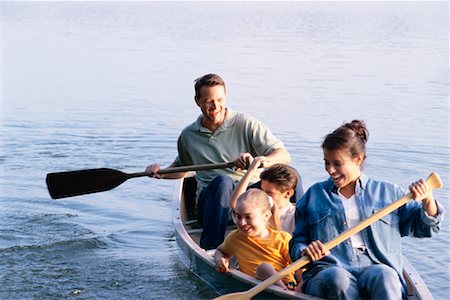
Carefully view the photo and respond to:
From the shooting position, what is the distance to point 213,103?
21.8 ft

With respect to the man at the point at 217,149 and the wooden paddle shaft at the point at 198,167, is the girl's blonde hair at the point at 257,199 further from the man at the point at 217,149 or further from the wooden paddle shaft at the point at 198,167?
the wooden paddle shaft at the point at 198,167

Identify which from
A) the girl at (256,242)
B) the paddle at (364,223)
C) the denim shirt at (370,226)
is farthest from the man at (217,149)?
the paddle at (364,223)

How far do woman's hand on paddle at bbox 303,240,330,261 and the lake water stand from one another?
5.91 ft

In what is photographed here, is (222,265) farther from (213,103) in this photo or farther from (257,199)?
(213,103)

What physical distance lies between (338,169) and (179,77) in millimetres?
12346

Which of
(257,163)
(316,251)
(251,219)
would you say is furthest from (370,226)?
(257,163)

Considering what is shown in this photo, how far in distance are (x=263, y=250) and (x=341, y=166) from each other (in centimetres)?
86

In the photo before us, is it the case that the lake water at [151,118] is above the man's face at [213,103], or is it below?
below

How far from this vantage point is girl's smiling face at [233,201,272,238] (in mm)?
5340

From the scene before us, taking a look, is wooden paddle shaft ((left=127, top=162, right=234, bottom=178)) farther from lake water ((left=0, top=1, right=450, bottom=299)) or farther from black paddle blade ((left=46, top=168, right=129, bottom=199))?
lake water ((left=0, top=1, right=450, bottom=299))

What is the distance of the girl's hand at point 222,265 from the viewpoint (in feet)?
18.3

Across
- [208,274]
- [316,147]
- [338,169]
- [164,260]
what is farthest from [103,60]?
[338,169]

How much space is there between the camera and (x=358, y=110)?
1364cm

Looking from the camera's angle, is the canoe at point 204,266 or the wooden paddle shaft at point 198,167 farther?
the wooden paddle shaft at point 198,167
